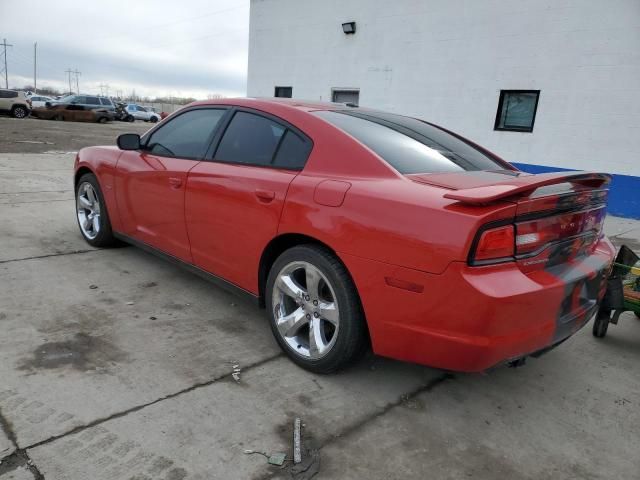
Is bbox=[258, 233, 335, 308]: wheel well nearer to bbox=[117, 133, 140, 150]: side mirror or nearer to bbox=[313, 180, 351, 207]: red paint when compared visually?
bbox=[313, 180, 351, 207]: red paint

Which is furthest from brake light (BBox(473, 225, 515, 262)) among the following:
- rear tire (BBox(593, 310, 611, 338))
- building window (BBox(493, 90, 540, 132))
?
building window (BBox(493, 90, 540, 132))

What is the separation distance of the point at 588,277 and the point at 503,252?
699 millimetres

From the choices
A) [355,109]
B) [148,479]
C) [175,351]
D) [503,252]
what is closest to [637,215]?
[355,109]

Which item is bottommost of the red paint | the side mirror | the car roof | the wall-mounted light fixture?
the red paint

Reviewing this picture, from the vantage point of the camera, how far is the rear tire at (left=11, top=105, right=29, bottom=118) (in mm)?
28377

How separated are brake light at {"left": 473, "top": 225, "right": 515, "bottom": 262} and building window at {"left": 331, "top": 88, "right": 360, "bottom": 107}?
10.4m

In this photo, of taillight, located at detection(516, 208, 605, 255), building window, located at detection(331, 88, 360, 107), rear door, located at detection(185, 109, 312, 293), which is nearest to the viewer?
taillight, located at detection(516, 208, 605, 255)

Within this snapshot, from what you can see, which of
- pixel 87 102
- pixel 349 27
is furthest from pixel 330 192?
pixel 87 102

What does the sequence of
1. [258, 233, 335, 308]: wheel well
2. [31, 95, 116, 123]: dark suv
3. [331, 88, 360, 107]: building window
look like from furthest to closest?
[31, 95, 116, 123]: dark suv → [331, 88, 360, 107]: building window → [258, 233, 335, 308]: wheel well

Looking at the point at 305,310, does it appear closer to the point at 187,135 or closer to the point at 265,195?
the point at 265,195

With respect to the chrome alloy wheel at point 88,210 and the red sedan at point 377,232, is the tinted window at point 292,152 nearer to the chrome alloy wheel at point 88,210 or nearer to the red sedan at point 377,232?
the red sedan at point 377,232

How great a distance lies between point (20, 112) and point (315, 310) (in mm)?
32363

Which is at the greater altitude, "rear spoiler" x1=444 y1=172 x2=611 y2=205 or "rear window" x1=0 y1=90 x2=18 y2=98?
"rear window" x1=0 y1=90 x2=18 y2=98

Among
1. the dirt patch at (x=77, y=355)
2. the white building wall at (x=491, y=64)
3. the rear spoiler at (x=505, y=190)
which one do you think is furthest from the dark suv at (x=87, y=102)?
the rear spoiler at (x=505, y=190)
